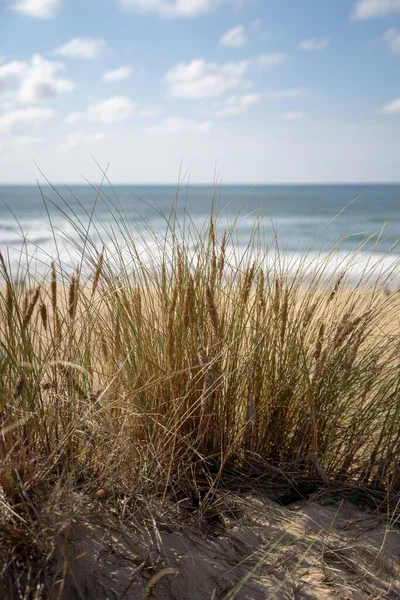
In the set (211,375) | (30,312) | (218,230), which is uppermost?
(218,230)

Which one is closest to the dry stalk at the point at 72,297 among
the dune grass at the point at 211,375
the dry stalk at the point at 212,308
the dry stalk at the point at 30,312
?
the dune grass at the point at 211,375

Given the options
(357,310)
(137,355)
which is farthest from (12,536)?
(357,310)

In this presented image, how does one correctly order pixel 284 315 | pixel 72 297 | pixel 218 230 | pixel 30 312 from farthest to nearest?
pixel 218 230, pixel 284 315, pixel 72 297, pixel 30 312

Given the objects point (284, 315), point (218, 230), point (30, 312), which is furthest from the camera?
point (218, 230)

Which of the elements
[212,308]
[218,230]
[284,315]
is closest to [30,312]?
[212,308]

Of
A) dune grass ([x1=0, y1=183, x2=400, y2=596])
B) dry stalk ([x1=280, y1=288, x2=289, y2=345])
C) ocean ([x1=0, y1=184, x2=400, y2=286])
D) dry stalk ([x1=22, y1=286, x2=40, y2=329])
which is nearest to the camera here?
dry stalk ([x1=22, y1=286, x2=40, y2=329])

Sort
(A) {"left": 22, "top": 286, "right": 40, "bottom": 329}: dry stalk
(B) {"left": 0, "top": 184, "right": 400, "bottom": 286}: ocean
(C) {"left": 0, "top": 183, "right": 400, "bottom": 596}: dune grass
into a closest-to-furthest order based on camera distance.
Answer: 1. (A) {"left": 22, "top": 286, "right": 40, "bottom": 329}: dry stalk
2. (C) {"left": 0, "top": 183, "right": 400, "bottom": 596}: dune grass
3. (B) {"left": 0, "top": 184, "right": 400, "bottom": 286}: ocean

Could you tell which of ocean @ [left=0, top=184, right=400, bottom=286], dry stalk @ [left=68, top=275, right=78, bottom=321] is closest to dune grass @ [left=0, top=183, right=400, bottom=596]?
dry stalk @ [left=68, top=275, right=78, bottom=321]

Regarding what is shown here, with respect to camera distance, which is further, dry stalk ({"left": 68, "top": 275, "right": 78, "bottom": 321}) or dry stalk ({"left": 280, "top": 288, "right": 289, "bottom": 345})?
dry stalk ({"left": 280, "top": 288, "right": 289, "bottom": 345})

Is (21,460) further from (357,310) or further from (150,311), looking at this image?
(357,310)

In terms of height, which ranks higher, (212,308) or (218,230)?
(218,230)

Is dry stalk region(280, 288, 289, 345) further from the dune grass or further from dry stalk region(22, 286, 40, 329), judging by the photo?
dry stalk region(22, 286, 40, 329)

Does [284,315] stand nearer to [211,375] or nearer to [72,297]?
[211,375]

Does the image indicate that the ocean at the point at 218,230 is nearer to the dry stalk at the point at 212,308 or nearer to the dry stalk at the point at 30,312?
the dry stalk at the point at 30,312
